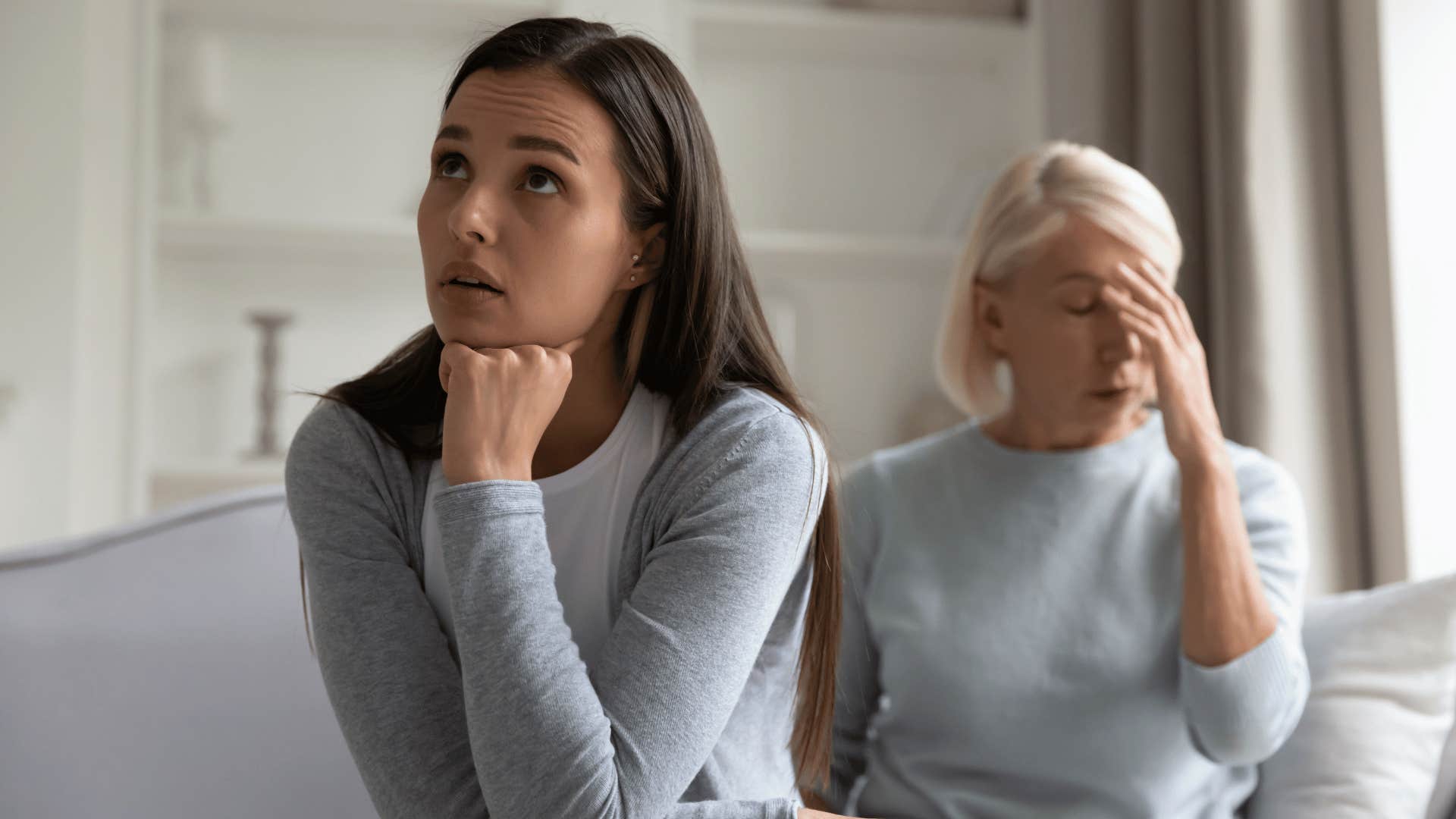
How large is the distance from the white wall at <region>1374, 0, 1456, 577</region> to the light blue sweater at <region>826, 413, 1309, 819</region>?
55cm

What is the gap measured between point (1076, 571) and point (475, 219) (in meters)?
0.79

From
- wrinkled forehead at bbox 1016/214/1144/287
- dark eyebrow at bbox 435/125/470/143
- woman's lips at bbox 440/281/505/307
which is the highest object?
dark eyebrow at bbox 435/125/470/143

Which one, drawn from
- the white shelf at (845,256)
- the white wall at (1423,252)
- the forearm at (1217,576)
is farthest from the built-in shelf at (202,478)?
the white wall at (1423,252)

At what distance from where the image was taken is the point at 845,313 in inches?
111

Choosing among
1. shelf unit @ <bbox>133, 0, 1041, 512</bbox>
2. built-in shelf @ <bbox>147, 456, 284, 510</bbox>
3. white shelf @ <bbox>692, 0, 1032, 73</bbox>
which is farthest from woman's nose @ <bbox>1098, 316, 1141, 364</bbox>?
built-in shelf @ <bbox>147, 456, 284, 510</bbox>

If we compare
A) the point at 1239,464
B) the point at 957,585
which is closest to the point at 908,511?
the point at 957,585

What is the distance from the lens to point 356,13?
8.35 ft

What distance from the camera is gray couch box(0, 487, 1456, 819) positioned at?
1225mm

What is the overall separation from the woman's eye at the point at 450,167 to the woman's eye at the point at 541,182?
62 mm

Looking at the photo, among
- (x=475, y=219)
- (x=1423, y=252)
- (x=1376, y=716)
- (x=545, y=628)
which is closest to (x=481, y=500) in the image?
(x=545, y=628)

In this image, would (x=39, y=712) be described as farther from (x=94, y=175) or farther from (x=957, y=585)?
(x=94, y=175)

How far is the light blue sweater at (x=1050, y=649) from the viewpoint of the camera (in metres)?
1.27

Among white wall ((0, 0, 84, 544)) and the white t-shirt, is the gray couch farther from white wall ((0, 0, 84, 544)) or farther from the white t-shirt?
white wall ((0, 0, 84, 544))

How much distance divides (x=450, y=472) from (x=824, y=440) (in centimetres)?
33
